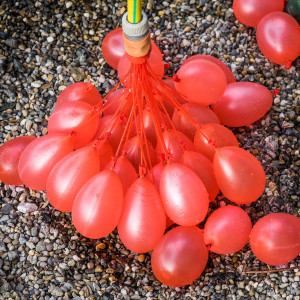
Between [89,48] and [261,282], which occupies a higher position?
[89,48]

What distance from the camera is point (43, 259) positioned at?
4.53ft

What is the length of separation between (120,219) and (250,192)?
12.7 inches

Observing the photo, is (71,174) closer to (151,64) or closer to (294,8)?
(151,64)

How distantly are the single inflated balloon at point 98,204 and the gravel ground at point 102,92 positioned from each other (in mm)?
195

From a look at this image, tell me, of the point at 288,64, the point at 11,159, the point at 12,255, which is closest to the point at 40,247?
the point at 12,255

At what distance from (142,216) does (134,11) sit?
1.52 feet

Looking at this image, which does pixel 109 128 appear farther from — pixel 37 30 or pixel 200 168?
pixel 37 30

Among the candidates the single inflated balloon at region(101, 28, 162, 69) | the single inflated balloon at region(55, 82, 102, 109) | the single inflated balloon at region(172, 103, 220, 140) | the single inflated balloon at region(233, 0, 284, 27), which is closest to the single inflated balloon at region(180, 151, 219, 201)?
the single inflated balloon at region(172, 103, 220, 140)

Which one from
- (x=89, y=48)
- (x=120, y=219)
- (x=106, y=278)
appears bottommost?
(x=106, y=278)

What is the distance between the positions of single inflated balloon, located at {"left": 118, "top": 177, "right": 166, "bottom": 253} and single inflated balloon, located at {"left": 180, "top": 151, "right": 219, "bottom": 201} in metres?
0.11

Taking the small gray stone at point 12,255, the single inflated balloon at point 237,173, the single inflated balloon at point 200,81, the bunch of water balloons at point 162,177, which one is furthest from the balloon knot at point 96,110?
the small gray stone at point 12,255

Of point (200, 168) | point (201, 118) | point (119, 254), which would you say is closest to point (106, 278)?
point (119, 254)

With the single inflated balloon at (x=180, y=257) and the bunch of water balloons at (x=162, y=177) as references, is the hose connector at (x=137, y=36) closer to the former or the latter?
the bunch of water balloons at (x=162, y=177)

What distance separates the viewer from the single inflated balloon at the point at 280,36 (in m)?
1.55
